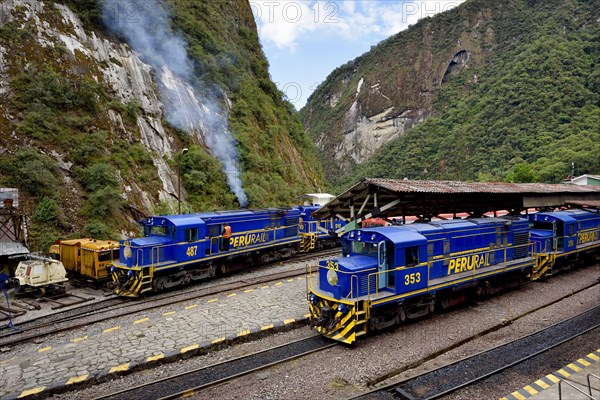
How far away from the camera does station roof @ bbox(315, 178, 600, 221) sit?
11.9m

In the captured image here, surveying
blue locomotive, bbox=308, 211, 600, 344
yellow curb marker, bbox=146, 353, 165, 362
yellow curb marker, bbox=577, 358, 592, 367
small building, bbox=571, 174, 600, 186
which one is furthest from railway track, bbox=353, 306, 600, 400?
small building, bbox=571, 174, 600, 186

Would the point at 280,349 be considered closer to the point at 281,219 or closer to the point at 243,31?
the point at 281,219

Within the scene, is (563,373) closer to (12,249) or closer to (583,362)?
(583,362)

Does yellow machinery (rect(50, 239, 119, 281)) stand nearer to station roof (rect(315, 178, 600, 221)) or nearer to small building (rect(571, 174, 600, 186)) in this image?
station roof (rect(315, 178, 600, 221))

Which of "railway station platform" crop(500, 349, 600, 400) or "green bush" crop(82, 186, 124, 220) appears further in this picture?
"green bush" crop(82, 186, 124, 220)

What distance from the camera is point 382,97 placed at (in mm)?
123938

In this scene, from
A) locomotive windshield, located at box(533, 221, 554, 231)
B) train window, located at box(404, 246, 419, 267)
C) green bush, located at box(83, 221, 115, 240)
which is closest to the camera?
train window, located at box(404, 246, 419, 267)

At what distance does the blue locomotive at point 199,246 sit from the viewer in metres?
14.1

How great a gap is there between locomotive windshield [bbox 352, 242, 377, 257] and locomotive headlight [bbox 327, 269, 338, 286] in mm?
1384

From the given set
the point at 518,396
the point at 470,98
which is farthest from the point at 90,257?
the point at 470,98

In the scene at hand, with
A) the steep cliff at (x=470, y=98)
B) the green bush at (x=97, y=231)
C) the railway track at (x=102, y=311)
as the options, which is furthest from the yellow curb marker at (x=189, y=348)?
the steep cliff at (x=470, y=98)

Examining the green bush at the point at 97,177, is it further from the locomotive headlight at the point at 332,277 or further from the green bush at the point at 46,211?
the locomotive headlight at the point at 332,277

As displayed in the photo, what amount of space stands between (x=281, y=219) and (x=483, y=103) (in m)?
85.0

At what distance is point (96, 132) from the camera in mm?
24297
